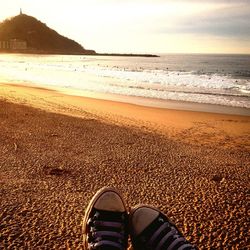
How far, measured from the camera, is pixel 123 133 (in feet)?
18.6

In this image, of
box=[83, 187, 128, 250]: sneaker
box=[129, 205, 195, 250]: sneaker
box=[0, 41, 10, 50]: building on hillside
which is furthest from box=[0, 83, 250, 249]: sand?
box=[0, 41, 10, 50]: building on hillside

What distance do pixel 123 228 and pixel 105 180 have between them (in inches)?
57.7

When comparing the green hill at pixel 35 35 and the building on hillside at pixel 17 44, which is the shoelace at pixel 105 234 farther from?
the green hill at pixel 35 35

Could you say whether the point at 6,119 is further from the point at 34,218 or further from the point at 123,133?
the point at 34,218

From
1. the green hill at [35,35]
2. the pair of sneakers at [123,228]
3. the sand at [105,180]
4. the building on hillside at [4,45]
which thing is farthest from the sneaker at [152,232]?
the green hill at [35,35]

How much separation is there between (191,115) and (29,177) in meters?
7.75

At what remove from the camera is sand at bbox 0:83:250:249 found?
2496 millimetres

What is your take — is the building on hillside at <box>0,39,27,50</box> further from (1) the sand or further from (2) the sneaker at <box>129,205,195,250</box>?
(2) the sneaker at <box>129,205,195,250</box>

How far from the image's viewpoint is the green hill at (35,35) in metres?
164

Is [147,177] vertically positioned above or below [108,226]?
below

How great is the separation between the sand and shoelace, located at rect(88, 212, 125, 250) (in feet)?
1.32

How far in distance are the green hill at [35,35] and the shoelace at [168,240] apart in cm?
Answer: 16275

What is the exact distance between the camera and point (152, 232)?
6.53ft

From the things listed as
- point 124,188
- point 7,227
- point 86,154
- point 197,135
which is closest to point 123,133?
point 86,154
